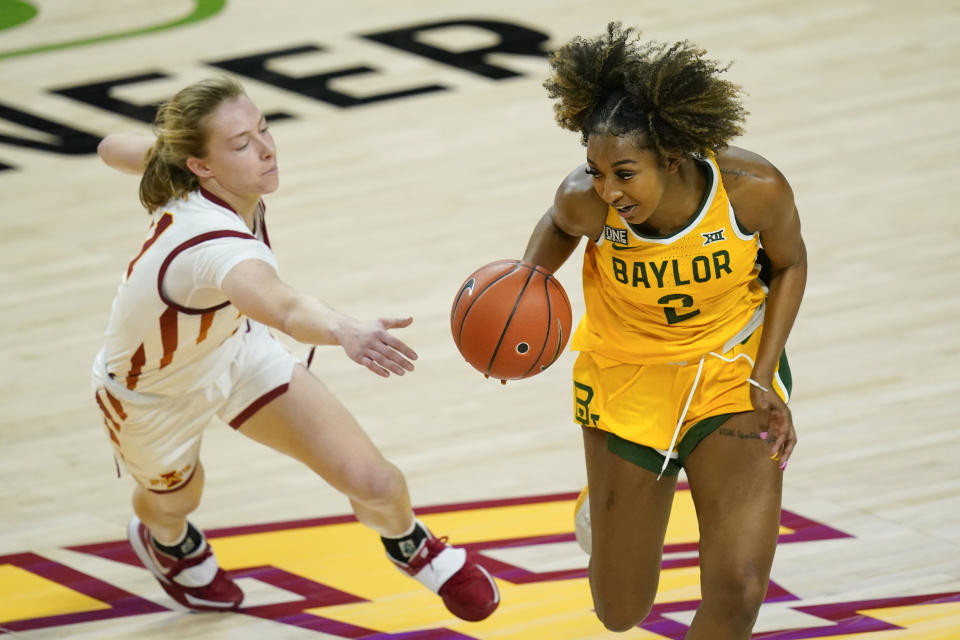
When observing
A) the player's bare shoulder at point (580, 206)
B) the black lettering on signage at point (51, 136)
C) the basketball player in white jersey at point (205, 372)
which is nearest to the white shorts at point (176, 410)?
the basketball player in white jersey at point (205, 372)

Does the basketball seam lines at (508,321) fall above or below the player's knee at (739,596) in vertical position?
above

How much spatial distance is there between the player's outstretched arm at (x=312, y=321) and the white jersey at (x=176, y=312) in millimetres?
101

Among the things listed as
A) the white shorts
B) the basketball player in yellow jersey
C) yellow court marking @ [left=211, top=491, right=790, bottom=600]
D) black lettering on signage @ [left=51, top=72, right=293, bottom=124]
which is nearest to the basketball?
the basketball player in yellow jersey

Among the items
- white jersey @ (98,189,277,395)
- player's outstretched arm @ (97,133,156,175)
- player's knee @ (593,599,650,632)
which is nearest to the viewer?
white jersey @ (98,189,277,395)

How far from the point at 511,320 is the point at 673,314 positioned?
0.47 meters

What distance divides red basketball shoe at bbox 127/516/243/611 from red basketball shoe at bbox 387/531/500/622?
67 centimetres

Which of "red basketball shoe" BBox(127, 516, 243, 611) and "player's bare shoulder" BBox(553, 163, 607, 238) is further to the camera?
"red basketball shoe" BBox(127, 516, 243, 611)

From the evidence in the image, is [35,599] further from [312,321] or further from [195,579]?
[312,321]

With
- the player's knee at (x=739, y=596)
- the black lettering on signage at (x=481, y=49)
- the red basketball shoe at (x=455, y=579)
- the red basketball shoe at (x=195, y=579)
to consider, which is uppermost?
the player's knee at (x=739, y=596)

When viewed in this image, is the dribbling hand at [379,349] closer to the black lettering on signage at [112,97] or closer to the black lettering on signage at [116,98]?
the black lettering on signage at [116,98]

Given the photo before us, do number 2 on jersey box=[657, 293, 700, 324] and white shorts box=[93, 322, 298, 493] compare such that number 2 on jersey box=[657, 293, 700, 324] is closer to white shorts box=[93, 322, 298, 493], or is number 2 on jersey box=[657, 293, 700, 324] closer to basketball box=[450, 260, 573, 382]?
basketball box=[450, 260, 573, 382]

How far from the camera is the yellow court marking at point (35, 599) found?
16.0 ft

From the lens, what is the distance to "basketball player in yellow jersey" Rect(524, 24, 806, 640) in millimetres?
3658

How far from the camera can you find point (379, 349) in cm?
337
